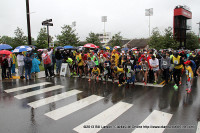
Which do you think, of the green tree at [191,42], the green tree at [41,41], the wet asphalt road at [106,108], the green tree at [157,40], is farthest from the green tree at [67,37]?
the green tree at [191,42]

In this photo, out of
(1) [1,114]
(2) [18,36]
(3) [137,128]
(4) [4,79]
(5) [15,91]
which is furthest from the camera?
(2) [18,36]

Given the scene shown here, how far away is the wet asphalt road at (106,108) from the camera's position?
4418 millimetres

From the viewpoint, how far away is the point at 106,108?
5.79m

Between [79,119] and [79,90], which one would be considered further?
[79,90]

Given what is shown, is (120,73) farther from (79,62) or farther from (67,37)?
(67,37)

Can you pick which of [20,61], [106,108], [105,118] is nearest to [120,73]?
[106,108]

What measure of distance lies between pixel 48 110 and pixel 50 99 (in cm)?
127

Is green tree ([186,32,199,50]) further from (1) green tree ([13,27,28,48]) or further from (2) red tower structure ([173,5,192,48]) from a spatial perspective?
(1) green tree ([13,27,28,48])

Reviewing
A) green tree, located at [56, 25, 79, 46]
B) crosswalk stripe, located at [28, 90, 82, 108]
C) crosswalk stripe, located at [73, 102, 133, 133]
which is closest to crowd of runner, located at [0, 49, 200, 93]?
crosswalk stripe, located at [28, 90, 82, 108]

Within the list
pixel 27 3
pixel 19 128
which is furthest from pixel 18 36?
pixel 19 128

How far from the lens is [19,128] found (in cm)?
436

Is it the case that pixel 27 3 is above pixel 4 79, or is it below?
above

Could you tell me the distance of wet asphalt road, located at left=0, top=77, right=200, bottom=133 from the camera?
442 cm

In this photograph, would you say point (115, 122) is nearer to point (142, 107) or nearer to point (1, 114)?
point (142, 107)
